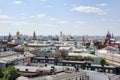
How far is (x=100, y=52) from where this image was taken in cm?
12019

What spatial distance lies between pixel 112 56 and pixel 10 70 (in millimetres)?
59393

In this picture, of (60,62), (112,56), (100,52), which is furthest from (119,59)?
(60,62)

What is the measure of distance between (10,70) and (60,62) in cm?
2639

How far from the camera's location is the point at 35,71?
5875cm

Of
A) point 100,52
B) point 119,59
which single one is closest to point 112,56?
point 119,59

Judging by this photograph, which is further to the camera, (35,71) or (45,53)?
(45,53)

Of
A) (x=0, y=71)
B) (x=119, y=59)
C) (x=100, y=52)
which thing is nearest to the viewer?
(x=0, y=71)

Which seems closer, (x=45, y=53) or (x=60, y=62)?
(x=60, y=62)

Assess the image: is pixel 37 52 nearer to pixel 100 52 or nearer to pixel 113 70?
pixel 100 52

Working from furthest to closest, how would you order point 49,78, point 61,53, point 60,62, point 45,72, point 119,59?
point 61,53, point 119,59, point 60,62, point 45,72, point 49,78

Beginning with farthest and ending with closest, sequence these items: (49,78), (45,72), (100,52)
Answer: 1. (100,52)
2. (45,72)
3. (49,78)

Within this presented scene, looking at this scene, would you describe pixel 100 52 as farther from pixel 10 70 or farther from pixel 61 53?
pixel 10 70

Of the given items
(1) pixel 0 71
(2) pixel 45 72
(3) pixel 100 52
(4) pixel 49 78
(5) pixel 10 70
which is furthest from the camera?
(3) pixel 100 52

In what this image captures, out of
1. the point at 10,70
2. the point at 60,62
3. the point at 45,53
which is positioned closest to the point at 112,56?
the point at 45,53
